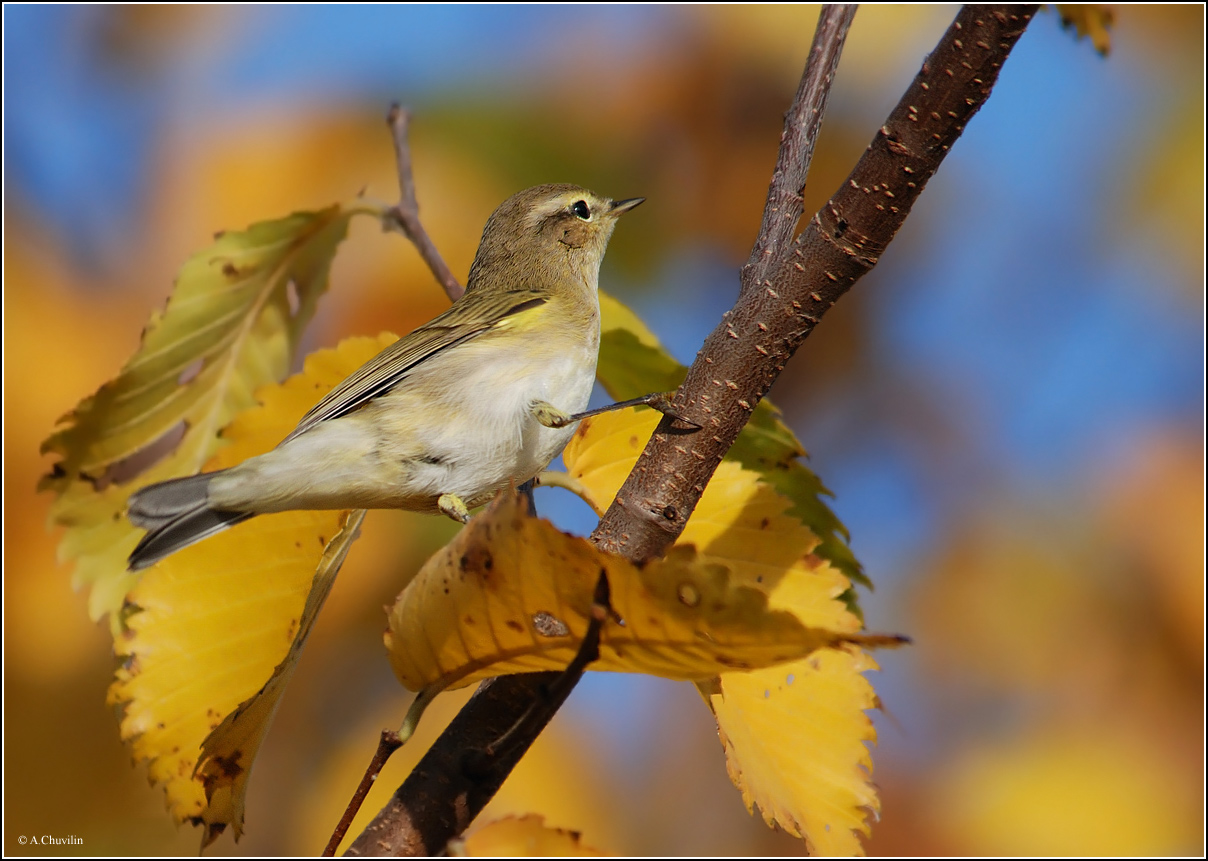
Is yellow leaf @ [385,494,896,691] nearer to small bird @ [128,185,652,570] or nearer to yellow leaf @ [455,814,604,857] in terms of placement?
yellow leaf @ [455,814,604,857]

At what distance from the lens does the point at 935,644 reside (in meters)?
4.10

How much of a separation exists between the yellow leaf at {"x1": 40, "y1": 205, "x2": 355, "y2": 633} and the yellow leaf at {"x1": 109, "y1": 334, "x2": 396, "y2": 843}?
0.40m

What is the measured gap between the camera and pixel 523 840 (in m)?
1.16

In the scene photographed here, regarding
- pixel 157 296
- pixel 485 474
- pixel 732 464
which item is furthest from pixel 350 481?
pixel 157 296

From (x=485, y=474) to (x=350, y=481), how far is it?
357 mm

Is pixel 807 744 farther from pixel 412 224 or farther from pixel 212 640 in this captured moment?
pixel 412 224

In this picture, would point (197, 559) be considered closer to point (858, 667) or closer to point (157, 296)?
point (858, 667)

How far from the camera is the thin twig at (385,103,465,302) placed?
7.41 ft

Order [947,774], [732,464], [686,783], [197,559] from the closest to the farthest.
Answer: [732,464]
[197,559]
[947,774]
[686,783]

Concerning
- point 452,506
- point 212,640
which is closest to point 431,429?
point 452,506

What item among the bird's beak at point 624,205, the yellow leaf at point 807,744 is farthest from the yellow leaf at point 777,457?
the bird's beak at point 624,205

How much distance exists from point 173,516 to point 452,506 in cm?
68

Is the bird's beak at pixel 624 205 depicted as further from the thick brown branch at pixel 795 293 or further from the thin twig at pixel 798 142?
the thick brown branch at pixel 795 293

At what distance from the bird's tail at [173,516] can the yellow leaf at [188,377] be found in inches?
11.1
